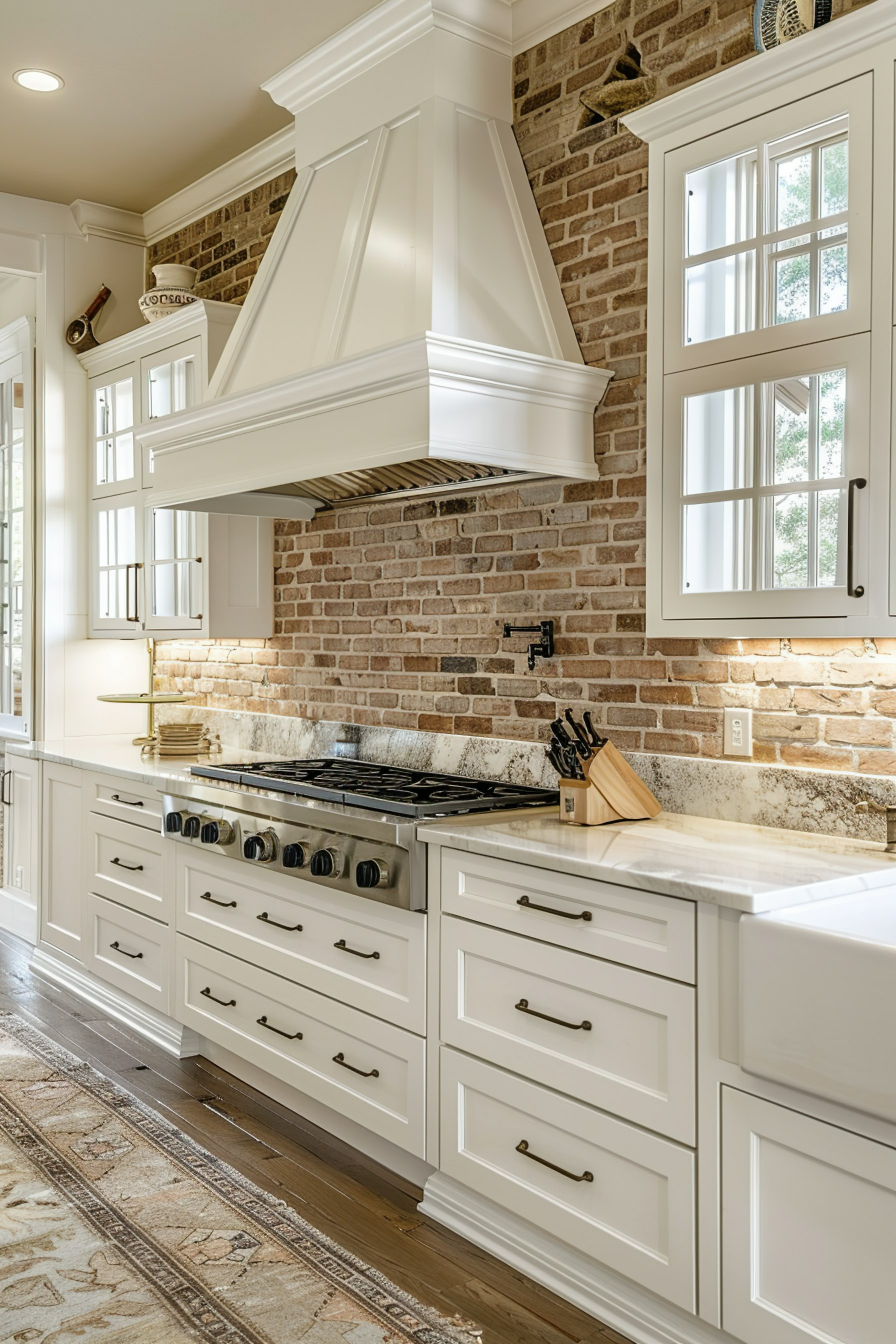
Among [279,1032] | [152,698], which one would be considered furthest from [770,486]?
[152,698]

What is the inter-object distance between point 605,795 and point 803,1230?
1062 mm

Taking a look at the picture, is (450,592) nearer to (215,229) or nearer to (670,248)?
(670,248)

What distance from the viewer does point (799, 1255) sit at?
1782 millimetres

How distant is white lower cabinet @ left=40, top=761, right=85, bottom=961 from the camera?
439cm

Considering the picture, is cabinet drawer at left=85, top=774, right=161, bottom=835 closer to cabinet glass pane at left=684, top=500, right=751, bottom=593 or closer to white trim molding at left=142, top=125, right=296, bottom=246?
cabinet glass pane at left=684, top=500, right=751, bottom=593

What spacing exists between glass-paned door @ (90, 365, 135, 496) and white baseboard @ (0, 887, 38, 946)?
1.93 m

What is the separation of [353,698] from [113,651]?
5.95 ft

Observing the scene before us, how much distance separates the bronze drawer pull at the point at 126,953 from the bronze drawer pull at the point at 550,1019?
200cm

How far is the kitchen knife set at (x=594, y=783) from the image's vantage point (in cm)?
261

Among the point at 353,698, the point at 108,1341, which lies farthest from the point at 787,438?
the point at 108,1341

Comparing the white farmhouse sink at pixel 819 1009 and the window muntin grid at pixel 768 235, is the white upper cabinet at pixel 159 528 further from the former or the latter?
the white farmhouse sink at pixel 819 1009

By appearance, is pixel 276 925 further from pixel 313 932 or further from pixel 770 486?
pixel 770 486

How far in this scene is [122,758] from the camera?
14.2ft

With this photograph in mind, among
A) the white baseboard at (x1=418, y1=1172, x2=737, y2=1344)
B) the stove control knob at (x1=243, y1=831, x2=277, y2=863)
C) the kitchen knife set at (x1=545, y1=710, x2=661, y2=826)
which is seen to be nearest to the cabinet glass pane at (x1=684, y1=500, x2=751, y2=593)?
the kitchen knife set at (x1=545, y1=710, x2=661, y2=826)
